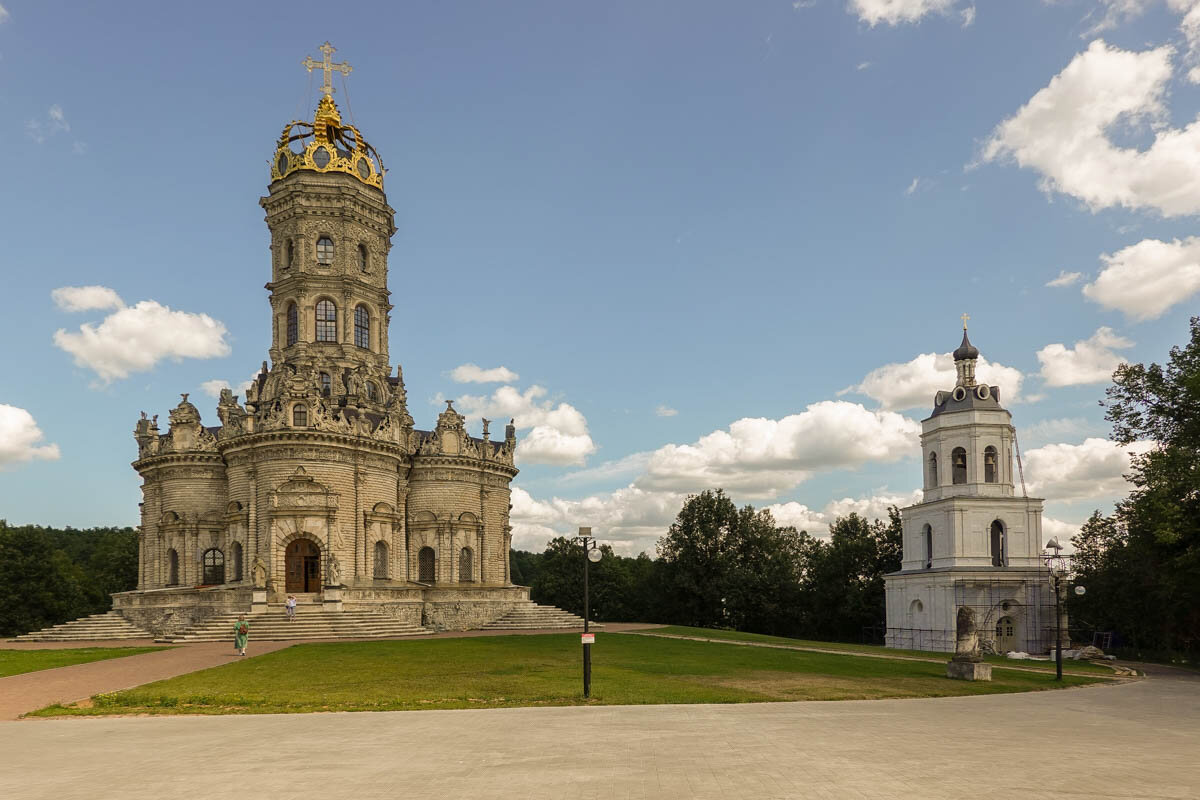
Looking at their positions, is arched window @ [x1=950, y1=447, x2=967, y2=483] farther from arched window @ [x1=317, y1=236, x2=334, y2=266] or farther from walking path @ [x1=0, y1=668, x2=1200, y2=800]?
arched window @ [x1=317, y1=236, x2=334, y2=266]

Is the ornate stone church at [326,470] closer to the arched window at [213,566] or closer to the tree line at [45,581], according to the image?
the arched window at [213,566]

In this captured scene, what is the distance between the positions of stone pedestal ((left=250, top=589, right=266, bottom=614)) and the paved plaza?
22928mm

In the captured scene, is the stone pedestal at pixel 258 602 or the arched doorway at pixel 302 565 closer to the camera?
the stone pedestal at pixel 258 602

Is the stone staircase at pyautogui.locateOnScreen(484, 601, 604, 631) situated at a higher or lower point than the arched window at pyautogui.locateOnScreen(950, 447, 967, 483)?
lower

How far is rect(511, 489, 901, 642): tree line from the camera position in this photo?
6988cm

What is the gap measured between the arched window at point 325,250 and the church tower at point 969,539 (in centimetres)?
3983

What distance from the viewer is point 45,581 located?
221 feet

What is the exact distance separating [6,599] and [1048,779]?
71823 millimetres

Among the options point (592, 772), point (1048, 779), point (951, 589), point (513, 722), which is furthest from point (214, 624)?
point (951, 589)

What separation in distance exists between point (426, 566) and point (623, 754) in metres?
42.1

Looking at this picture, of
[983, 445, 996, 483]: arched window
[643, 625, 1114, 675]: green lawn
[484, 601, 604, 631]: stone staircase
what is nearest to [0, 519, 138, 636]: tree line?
[484, 601, 604, 631]: stone staircase

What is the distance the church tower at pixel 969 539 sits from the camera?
53.5 meters

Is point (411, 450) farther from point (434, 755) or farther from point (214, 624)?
point (434, 755)

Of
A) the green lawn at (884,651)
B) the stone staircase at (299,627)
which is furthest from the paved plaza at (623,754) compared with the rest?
the stone staircase at (299,627)
